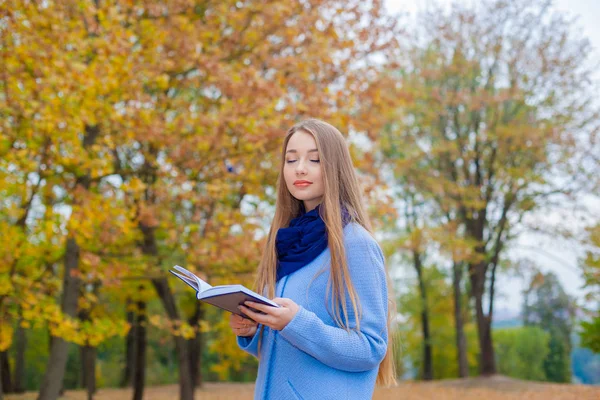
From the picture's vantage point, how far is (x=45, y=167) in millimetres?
8219

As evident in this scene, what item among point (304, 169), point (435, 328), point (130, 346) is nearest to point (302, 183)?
point (304, 169)

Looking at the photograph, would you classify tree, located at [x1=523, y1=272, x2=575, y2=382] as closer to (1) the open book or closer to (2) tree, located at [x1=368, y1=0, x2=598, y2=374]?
(2) tree, located at [x1=368, y1=0, x2=598, y2=374]

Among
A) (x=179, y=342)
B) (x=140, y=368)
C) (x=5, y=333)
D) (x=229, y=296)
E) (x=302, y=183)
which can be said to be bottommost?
(x=140, y=368)

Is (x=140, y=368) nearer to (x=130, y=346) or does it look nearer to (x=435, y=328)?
(x=130, y=346)

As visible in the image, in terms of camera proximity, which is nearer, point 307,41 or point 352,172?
point 352,172

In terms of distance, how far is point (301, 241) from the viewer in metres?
2.31

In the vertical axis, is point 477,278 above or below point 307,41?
below

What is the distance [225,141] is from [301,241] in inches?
225

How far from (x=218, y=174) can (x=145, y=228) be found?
2.57 metres

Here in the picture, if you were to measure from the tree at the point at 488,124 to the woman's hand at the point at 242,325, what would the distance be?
14.3 m

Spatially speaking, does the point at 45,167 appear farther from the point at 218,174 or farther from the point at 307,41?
the point at 307,41

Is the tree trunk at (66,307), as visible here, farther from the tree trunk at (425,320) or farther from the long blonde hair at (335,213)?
the tree trunk at (425,320)

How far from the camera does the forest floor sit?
1322 cm

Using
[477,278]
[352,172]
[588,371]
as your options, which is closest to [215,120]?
[352,172]
